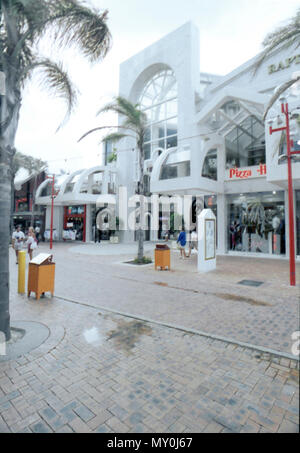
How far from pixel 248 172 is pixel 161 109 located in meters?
13.7

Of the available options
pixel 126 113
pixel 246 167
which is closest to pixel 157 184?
pixel 126 113

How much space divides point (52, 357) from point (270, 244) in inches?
563

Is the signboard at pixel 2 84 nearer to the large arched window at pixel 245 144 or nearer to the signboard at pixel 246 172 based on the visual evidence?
the signboard at pixel 246 172

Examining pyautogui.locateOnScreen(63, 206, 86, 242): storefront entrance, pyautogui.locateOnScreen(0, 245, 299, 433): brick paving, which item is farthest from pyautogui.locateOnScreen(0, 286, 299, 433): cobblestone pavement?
pyautogui.locateOnScreen(63, 206, 86, 242): storefront entrance

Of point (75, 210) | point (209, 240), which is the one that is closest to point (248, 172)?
point (209, 240)

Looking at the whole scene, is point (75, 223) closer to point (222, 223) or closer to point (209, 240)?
point (222, 223)

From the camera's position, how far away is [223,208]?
16.4m

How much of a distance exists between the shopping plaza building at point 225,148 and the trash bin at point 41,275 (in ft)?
28.4

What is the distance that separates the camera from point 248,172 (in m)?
15.2

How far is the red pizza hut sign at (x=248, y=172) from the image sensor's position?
14641 mm

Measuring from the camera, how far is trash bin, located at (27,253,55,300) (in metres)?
6.46

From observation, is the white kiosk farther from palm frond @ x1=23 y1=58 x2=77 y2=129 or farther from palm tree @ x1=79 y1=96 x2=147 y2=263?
Answer: palm frond @ x1=23 y1=58 x2=77 y2=129

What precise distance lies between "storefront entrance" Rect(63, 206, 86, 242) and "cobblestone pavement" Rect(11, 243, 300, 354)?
16.8m

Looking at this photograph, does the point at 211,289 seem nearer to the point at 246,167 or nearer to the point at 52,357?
Result: the point at 52,357
